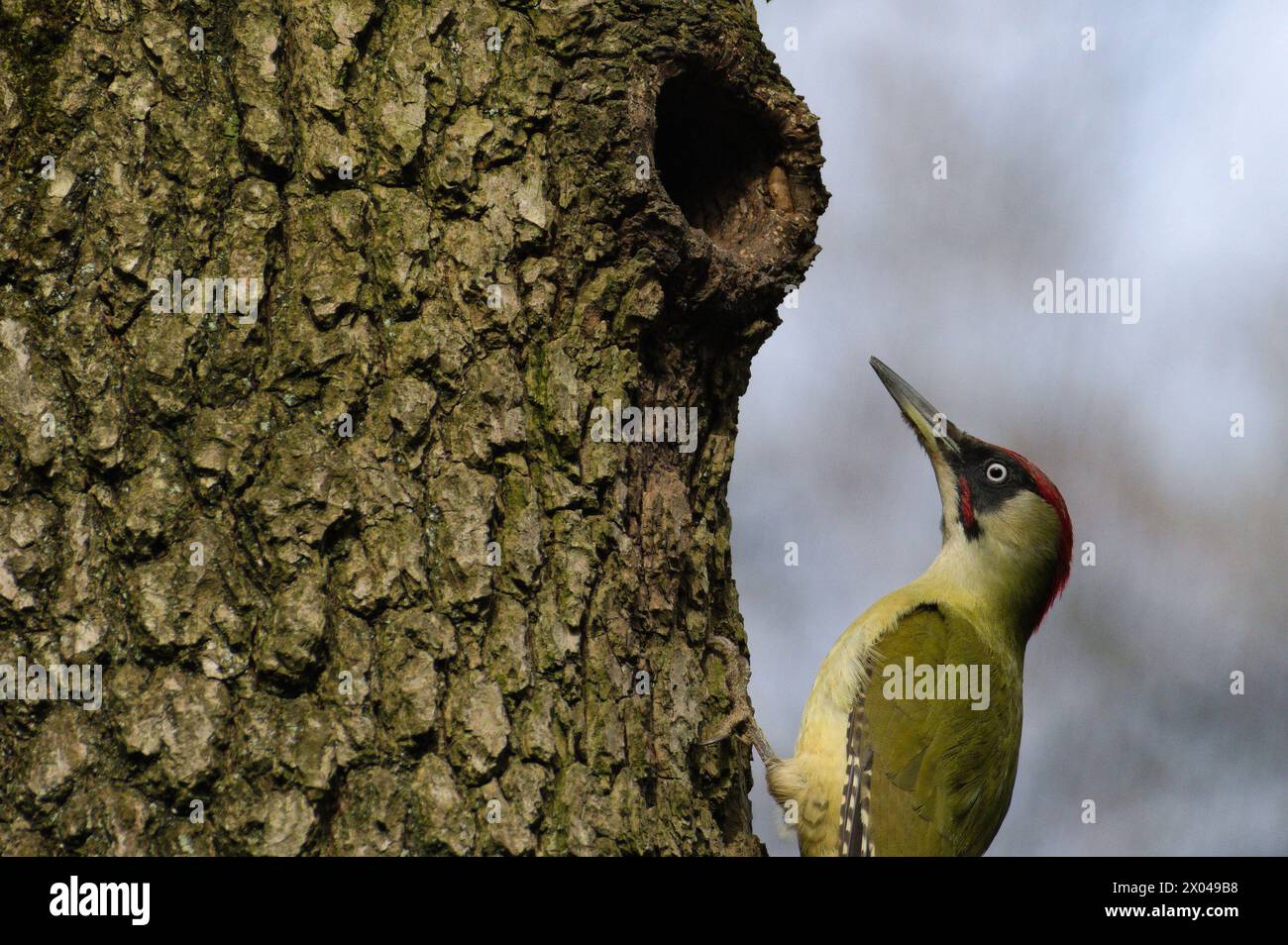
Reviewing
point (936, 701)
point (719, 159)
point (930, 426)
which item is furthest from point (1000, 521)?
point (719, 159)

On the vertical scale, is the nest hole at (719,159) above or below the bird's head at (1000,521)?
above

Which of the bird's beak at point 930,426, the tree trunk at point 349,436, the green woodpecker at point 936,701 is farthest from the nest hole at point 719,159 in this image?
the bird's beak at point 930,426

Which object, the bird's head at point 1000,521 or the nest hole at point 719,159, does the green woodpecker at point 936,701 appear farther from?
the nest hole at point 719,159

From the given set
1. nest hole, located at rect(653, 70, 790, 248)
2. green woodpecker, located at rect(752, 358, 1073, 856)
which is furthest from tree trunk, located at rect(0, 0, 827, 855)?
green woodpecker, located at rect(752, 358, 1073, 856)

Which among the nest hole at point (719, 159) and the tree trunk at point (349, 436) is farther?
the nest hole at point (719, 159)

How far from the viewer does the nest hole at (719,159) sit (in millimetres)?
2631

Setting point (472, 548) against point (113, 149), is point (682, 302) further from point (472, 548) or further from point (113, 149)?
point (113, 149)

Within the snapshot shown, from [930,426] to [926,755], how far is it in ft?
4.13

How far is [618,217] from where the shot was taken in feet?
7.37

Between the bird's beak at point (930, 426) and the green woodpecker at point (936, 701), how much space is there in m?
0.02

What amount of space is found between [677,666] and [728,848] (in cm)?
39

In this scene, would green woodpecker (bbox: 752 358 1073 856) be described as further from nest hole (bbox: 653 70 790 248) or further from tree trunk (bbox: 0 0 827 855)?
nest hole (bbox: 653 70 790 248)

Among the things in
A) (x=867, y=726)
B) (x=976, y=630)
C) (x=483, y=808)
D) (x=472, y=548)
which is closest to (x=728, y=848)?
(x=483, y=808)
